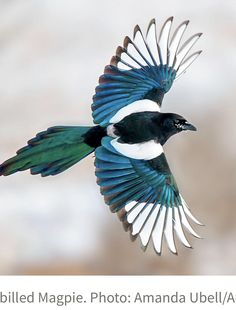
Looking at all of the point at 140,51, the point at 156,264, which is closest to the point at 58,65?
the point at 140,51

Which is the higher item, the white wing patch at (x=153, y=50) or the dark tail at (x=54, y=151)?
the white wing patch at (x=153, y=50)

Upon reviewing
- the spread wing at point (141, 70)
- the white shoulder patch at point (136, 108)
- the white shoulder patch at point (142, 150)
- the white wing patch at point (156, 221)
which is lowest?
the white wing patch at point (156, 221)

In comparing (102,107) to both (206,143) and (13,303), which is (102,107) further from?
(13,303)
